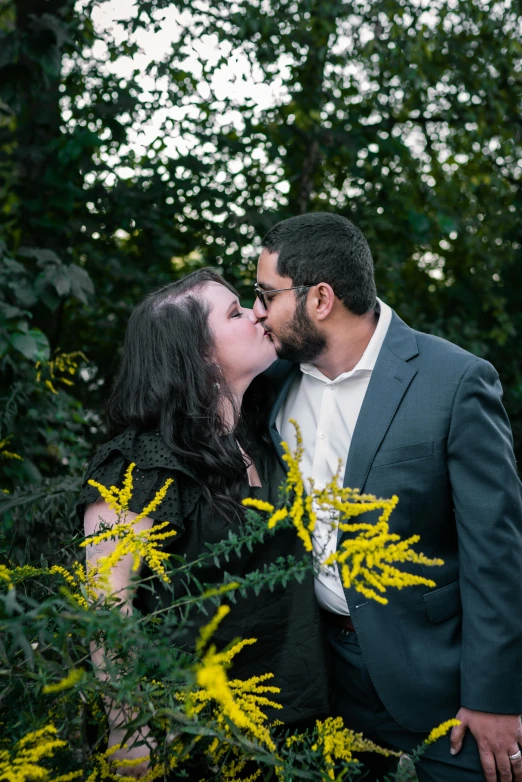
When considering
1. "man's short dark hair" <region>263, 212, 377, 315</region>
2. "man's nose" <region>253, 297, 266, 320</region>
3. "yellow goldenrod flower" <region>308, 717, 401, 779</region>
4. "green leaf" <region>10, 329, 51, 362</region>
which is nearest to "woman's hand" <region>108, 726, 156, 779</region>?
"yellow goldenrod flower" <region>308, 717, 401, 779</region>

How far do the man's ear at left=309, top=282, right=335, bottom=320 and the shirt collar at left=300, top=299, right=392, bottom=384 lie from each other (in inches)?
6.5

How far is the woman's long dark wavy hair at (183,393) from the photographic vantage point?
1.91m

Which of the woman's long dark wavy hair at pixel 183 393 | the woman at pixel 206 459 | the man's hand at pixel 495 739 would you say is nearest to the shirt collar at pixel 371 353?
the woman at pixel 206 459

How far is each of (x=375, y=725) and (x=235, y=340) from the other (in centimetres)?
119

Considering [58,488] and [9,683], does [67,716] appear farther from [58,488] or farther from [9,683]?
[58,488]

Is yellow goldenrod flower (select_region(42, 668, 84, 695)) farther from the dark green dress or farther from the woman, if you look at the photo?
the dark green dress

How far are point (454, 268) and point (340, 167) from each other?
1298 millimetres

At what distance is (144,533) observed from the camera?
3.91 ft

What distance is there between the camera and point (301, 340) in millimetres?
2252

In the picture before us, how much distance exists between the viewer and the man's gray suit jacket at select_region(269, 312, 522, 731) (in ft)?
6.13

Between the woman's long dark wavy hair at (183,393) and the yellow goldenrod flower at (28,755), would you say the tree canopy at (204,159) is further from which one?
the yellow goldenrod flower at (28,755)

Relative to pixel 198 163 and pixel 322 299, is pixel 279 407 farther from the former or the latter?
pixel 198 163

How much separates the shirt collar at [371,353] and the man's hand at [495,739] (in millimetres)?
981

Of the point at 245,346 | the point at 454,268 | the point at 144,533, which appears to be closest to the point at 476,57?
the point at 454,268
